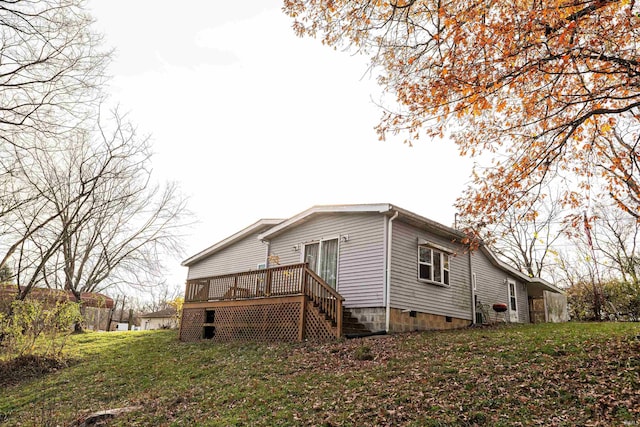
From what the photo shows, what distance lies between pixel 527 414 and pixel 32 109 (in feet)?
27.8

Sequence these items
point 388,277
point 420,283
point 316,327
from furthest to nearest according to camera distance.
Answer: point 420,283, point 388,277, point 316,327

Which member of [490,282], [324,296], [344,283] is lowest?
[324,296]

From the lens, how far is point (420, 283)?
14172 millimetres

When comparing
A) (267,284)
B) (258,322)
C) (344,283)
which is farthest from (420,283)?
(258,322)

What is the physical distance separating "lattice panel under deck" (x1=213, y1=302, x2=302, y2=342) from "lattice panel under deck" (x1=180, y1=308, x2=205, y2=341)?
2.67 ft

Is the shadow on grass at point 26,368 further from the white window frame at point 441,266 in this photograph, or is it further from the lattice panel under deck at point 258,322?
the white window frame at point 441,266

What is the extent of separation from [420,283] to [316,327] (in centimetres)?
408

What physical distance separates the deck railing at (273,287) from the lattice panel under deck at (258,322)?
41 centimetres

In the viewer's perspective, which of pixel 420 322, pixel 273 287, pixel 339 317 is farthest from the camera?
pixel 420 322

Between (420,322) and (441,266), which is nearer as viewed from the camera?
(420,322)

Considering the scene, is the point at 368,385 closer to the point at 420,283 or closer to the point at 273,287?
the point at 273,287

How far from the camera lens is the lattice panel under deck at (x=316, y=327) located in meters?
11.7

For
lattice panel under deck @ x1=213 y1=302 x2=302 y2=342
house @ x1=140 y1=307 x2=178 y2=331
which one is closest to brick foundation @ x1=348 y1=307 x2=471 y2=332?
lattice panel under deck @ x1=213 y1=302 x2=302 y2=342

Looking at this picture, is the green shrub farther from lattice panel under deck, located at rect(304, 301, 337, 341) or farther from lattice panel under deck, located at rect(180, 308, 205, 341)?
lattice panel under deck, located at rect(304, 301, 337, 341)
